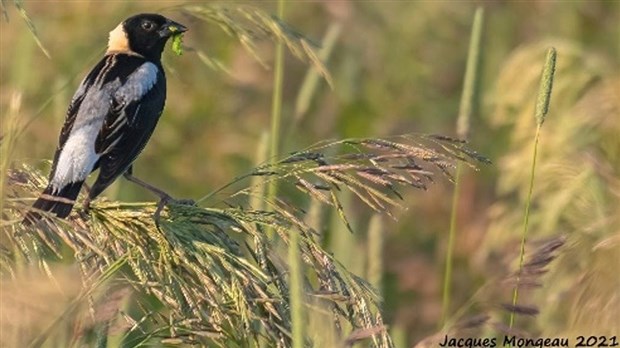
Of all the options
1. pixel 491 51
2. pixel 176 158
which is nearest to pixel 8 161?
pixel 176 158

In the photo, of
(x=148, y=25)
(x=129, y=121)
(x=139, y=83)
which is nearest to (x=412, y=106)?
(x=148, y=25)

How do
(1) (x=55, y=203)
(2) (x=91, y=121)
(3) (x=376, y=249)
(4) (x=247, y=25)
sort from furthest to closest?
(2) (x=91, y=121) → (3) (x=376, y=249) → (4) (x=247, y=25) → (1) (x=55, y=203)

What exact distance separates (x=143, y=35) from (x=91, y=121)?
2.95ft

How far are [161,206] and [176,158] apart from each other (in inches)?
131

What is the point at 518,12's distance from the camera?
7508 millimetres

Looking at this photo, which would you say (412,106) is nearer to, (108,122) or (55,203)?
(108,122)

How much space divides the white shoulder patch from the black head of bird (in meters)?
0.39

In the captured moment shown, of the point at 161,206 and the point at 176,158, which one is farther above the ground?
the point at 161,206

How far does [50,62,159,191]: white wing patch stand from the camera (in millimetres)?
3301

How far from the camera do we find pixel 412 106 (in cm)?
655

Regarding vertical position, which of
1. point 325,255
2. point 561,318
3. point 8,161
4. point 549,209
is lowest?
point 561,318

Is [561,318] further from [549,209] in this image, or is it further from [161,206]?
[161,206]

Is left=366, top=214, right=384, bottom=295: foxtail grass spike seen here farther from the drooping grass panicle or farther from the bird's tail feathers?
the bird's tail feathers

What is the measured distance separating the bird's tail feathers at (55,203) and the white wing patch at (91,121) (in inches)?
0.9
